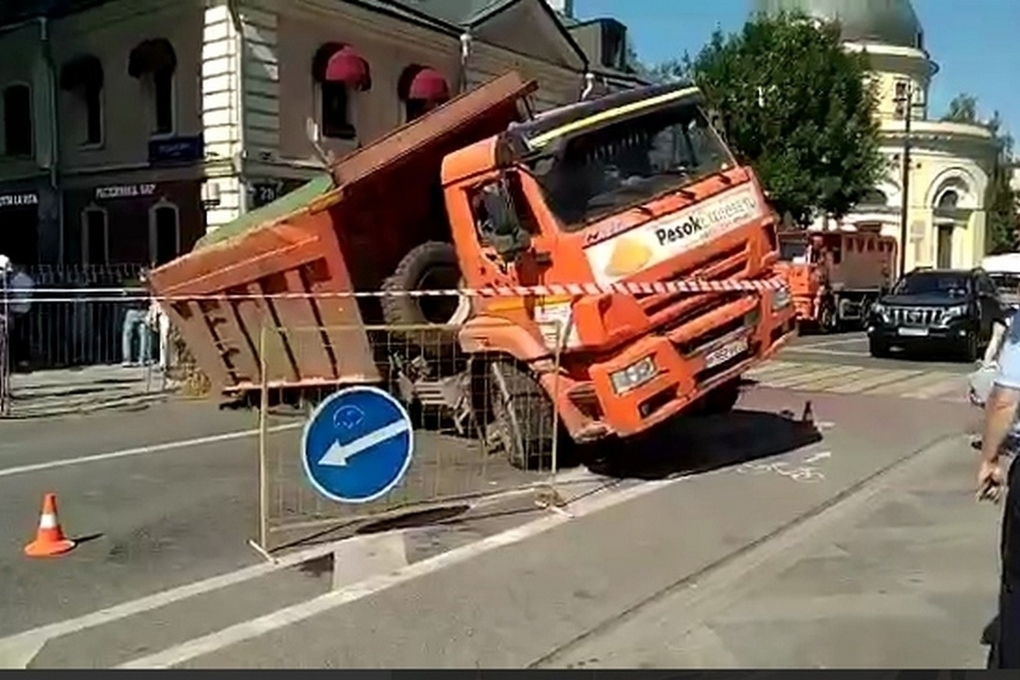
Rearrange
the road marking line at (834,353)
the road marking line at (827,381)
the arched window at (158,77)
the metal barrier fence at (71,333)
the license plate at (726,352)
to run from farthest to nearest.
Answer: the road marking line at (834,353) → the arched window at (158,77) → the metal barrier fence at (71,333) → the road marking line at (827,381) → the license plate at (726,352)

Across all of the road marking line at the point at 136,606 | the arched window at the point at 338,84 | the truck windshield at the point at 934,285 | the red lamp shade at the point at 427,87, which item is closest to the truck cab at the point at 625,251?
the road marking line at the point at 136,606

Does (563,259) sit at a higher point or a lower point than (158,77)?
lower

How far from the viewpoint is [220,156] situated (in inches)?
846

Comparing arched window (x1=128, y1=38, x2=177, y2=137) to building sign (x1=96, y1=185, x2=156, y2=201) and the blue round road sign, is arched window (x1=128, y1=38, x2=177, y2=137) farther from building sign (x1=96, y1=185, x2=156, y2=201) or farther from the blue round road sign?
the blue round road sign

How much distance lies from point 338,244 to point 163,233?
489 inches

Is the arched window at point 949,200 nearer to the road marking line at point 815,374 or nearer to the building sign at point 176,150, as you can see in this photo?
the road marking line at point 815,374

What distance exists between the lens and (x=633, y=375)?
862 cm

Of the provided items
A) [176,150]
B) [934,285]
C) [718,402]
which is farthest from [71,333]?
[934,285]

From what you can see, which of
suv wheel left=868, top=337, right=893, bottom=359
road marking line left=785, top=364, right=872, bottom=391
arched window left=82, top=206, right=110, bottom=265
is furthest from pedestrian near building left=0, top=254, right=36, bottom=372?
suv wheel left=868, top=337, right=893, bottom=359

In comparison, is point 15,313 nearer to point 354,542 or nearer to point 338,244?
point 338,244

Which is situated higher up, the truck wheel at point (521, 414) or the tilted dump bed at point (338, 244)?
the tilted dump bed at point (338, 244)

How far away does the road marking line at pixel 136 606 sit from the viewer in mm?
5367

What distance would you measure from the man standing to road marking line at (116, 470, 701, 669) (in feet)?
10.4

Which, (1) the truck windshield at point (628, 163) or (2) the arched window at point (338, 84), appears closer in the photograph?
(1) the truck windshield at point (628, 163)
